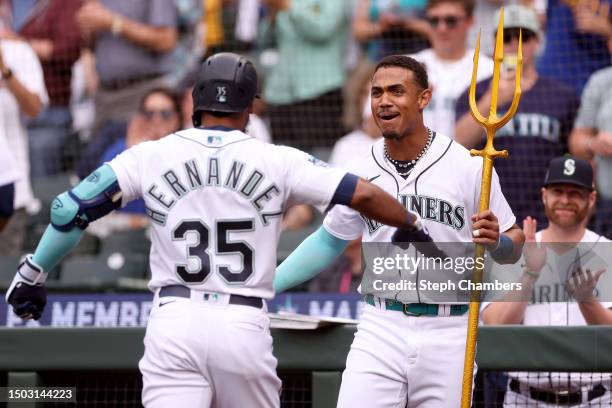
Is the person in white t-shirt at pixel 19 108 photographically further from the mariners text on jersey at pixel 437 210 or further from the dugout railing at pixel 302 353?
the mariners text on jersey at pixel 437 210

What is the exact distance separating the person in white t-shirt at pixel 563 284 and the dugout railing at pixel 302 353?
0.32 metres

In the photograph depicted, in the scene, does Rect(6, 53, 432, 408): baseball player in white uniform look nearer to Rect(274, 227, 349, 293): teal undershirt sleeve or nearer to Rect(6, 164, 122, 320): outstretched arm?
Rect(6, 164, 122, 320): outstretched arm

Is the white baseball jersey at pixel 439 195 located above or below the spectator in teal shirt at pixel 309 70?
below

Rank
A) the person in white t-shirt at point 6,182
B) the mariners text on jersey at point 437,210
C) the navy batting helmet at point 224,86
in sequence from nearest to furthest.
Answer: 1. the navy batting helmet at point 224,86
2. the mariners text on jersey at point 437,210
3. the person in white t-shirt at point 6,182

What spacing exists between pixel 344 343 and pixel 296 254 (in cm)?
59

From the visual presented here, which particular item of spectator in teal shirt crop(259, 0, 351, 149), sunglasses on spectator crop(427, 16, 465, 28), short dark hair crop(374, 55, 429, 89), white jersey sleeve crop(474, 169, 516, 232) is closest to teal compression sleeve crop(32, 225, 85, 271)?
short dark hair crop(374, 55, 429, 89)

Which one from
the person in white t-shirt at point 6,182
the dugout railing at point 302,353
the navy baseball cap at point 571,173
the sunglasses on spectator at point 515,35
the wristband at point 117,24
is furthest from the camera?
the wristband at point 117,24

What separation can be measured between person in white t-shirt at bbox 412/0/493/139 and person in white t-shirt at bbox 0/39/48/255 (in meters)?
2.86

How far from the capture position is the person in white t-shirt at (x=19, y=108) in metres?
8.48

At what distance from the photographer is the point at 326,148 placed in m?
9.16

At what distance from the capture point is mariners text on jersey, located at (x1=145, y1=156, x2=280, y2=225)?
166 inches

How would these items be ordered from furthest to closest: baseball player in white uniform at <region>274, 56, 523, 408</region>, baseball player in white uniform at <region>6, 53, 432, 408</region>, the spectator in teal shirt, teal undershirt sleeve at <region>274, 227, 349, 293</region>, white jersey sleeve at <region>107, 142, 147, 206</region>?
the spectator in teal shirt → teal undershirt sleeve at <region>274, 227, 349, 293</region> → baseball player in white uniform at <region>274, 56, 523, 408</region> → white jersey sleeve at <region>107, 142, 147, 206</region> → baseball player in white uniform at <region>6, 53, 432, 408</region>

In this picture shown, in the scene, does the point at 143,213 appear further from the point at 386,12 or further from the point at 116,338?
the point at 116,338

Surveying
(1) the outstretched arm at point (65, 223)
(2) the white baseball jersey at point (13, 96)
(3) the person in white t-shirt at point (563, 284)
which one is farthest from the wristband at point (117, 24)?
(1) the outstretched arm at point (65, 223)
